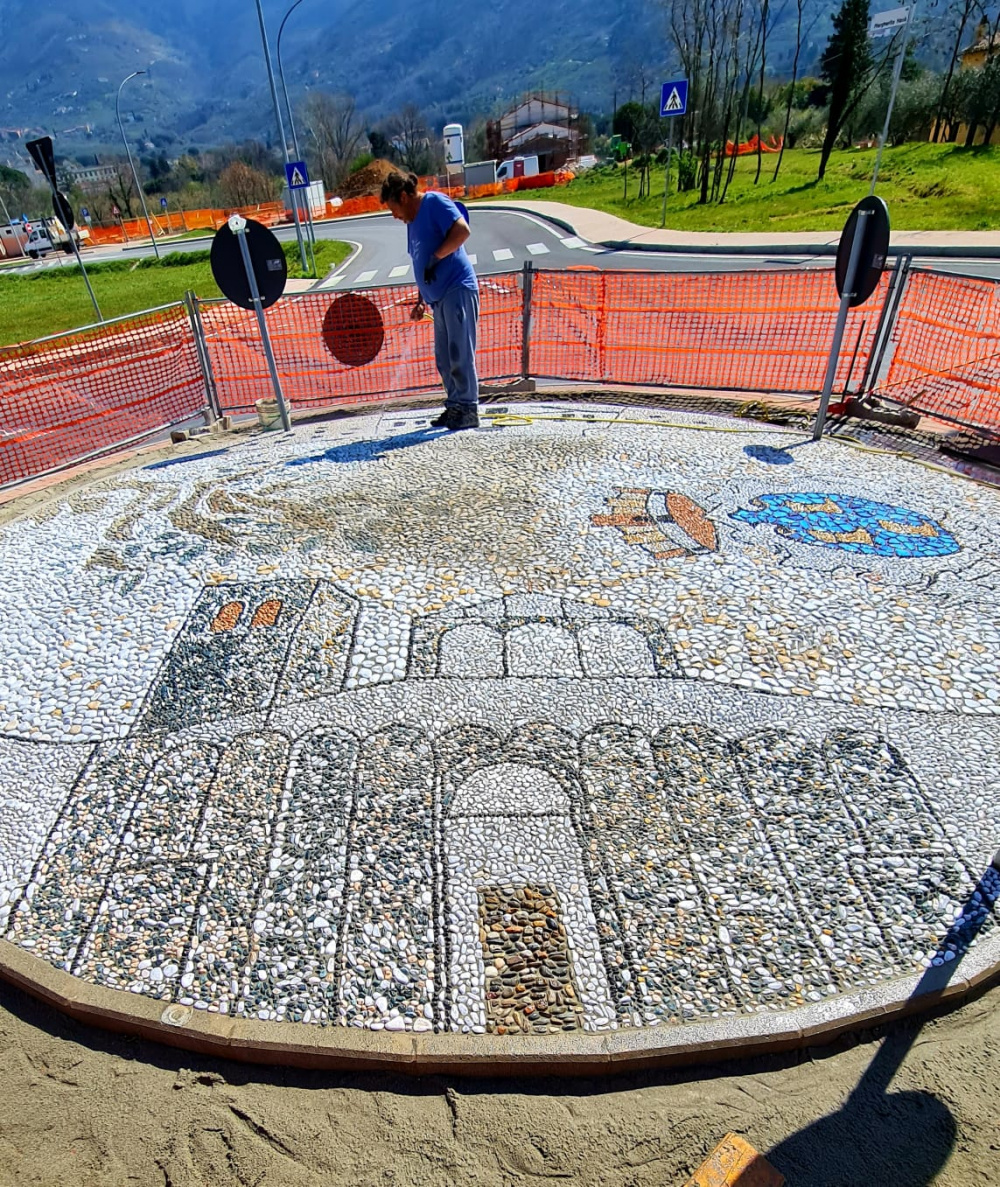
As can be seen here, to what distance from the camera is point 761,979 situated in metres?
2.36

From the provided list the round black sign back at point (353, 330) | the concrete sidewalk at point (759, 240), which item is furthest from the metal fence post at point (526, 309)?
the concrete sidewalk at point (759, 240)

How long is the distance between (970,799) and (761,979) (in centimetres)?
128

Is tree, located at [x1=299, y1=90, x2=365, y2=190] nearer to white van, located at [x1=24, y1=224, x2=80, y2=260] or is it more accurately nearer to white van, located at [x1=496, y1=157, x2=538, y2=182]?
white van, located at [x1=496, y1=157, x2=538, y2=182]

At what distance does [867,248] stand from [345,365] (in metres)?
6.10

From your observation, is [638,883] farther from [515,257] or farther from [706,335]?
[515,257]

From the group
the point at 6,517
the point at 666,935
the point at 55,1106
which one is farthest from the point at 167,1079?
the point at 6,517

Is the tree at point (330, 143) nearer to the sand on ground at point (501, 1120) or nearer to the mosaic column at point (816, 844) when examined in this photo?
the mosaic column at point (816, 844)

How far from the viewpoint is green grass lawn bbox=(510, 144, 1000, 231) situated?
18.6m

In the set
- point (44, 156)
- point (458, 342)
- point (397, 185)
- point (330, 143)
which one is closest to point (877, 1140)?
point (458, 342)

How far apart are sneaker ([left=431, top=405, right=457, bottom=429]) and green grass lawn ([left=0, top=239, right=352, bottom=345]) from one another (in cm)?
1185

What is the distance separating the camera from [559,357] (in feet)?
30.4

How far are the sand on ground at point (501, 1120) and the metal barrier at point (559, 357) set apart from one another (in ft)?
20.2

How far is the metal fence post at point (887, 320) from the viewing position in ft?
21.8

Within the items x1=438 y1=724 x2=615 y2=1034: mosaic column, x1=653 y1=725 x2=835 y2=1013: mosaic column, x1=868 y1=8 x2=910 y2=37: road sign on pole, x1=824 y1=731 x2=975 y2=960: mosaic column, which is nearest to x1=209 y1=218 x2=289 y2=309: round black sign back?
x1=438 y1=724 x2=615 y2=1034: mosaic column
